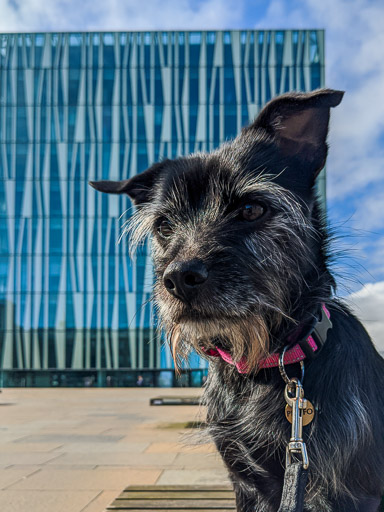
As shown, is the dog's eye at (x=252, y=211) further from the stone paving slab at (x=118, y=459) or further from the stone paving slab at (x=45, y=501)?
the stone paving slab at (x=118, y=459)

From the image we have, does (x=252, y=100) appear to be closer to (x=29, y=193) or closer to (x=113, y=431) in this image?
(x=29, y=193)

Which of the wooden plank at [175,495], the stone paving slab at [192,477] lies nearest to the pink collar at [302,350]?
the wooden plank at [175,495]

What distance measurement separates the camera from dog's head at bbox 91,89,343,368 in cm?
182

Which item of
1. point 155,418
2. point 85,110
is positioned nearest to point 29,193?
point 85,110

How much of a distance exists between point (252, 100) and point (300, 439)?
4236 centimetres

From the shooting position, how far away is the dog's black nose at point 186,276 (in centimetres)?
175

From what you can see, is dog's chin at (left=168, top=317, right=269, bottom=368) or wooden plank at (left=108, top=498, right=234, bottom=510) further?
wooden plank at (left=108, top=498, right=234, bottom=510)

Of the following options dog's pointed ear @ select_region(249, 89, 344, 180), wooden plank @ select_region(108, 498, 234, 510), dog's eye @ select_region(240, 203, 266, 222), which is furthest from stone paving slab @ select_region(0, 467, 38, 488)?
dog's pointed ear @ select_region(249, 89, 344, 180)

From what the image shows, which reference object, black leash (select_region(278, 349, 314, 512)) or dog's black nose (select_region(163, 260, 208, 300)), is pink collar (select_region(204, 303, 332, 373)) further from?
dog's black nose (select_region(163, 260, 208, 300))

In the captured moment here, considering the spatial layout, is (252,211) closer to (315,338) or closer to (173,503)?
(315,338)

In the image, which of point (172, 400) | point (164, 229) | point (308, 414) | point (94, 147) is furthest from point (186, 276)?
point (94, 147)

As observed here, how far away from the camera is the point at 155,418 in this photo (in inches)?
502

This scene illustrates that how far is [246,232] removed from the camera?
77.7 inches

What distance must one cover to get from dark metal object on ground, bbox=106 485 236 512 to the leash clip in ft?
5.04
